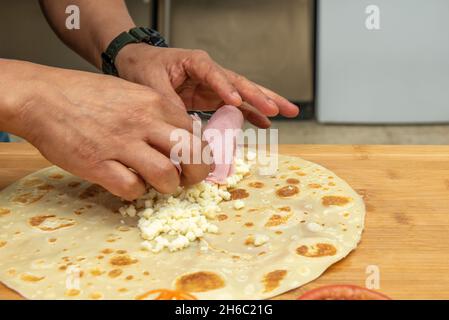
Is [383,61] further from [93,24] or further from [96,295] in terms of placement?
[96,295]

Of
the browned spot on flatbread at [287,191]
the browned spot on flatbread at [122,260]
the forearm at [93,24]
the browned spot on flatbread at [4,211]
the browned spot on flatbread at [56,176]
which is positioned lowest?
the browned spot on flatbread at [122,260]

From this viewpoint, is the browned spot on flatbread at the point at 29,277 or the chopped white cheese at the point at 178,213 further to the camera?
the chopped white cheese at the point at 178,213

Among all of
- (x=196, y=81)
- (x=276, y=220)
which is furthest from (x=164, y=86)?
(x=276, y=220)

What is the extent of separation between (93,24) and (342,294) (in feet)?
3.05

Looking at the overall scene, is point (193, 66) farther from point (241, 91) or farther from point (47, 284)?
point (47, 284)

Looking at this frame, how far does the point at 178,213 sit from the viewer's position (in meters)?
1.02

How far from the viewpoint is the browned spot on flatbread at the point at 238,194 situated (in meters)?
1.15

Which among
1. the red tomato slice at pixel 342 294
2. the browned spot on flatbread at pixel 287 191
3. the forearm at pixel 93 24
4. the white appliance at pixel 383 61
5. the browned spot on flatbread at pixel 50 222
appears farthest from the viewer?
the white appliance at pixel 383 61

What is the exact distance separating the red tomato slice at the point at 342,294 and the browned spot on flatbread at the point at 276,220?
9.1 inches

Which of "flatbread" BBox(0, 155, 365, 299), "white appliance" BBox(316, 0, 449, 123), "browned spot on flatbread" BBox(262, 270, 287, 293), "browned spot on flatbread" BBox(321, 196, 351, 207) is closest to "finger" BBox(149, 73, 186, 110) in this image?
"flatbread" BBox(0, 155, 365, 299)

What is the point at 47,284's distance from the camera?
0.85 meters

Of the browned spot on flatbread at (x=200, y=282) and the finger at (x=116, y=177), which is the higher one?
the finger at (x=116, y=177)

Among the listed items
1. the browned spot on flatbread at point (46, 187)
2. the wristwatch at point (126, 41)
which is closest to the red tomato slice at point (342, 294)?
the browned spot on flatbread at point (46, 187)

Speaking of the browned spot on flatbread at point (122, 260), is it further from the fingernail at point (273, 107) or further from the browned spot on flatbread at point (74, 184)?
the fingernail at point (273, 107)
